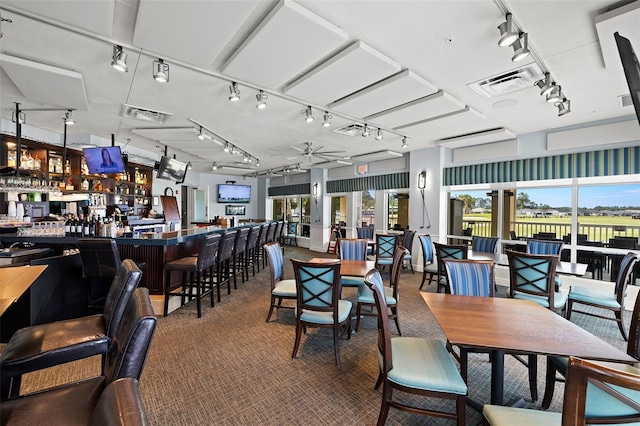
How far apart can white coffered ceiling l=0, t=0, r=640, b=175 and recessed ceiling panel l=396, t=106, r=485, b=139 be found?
0.05m

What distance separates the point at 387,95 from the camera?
3.52 m

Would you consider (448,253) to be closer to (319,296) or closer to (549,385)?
(549,385)


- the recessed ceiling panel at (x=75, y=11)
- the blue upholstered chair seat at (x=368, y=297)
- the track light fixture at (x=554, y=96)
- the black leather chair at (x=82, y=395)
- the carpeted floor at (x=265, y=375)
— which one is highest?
the recessed ceiling panel at (x=75, y=11)

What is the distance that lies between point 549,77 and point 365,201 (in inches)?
242

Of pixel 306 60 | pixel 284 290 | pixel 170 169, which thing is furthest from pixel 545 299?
pixel 170 169

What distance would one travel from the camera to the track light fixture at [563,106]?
3.54m

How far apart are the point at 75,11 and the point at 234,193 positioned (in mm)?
9685

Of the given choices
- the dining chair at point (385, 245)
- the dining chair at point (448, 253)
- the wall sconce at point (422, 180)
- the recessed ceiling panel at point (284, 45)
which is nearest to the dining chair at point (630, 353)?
the dining chair at point (448, 253)

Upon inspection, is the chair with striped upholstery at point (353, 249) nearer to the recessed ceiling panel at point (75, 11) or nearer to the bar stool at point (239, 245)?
the bar stool at point (239, 245)

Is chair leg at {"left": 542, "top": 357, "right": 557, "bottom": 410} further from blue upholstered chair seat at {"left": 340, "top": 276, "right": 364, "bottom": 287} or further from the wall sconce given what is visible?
the wall sconce

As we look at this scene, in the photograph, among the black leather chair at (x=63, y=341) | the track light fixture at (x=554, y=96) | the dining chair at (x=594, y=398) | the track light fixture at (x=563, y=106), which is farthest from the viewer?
the track light fixture at (x=563, y=106)

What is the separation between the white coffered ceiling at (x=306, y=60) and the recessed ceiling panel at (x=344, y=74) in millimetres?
19

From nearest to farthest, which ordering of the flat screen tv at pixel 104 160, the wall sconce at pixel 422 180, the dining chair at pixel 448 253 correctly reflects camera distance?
the dining chair at pixel 448 253 → the flat screen tv at pixel 104 160 → the wall sconce at pixel 422 180

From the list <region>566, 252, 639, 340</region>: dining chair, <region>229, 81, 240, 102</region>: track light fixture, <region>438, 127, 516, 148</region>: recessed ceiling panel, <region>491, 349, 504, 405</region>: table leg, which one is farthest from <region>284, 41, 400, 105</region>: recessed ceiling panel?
<region>566, 252, 639, 340</region>: dining chair
